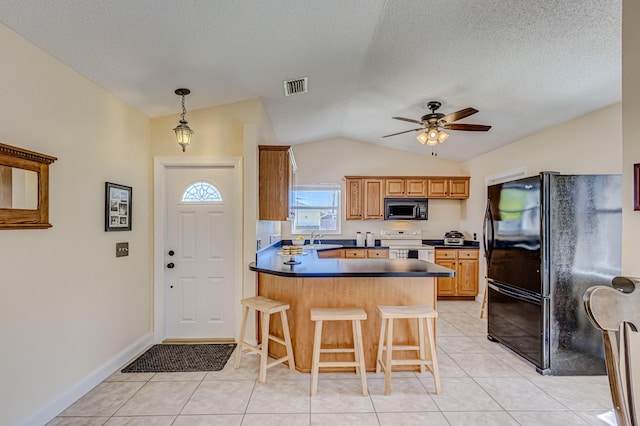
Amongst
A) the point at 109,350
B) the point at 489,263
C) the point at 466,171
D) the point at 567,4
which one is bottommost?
the point at 109,350

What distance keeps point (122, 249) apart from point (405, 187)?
4624mm

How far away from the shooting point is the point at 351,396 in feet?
8.07

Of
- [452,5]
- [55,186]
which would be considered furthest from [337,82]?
[55,186]

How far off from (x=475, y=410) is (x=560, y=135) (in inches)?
127

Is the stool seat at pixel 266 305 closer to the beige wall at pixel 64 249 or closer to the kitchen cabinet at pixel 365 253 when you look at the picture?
the beige wall at pixel 64 249

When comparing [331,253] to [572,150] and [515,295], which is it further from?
[572,150]

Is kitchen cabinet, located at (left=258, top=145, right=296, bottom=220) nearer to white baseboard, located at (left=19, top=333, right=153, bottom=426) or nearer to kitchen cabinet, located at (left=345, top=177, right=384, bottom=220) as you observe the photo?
white baseboard, located at (left=19, top=333, right=153, bottom=426)

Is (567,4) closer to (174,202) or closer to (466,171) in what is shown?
(174,202)

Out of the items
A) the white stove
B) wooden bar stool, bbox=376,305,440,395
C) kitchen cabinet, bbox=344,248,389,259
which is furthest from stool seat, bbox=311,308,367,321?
the white stove

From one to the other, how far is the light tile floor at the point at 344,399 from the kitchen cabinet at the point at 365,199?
324 centimetres

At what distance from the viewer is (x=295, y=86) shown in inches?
128

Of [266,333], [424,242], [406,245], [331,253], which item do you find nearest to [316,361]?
[266,333]

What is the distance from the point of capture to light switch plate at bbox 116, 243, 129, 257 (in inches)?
116

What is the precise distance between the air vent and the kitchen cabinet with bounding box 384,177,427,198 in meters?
3.03
